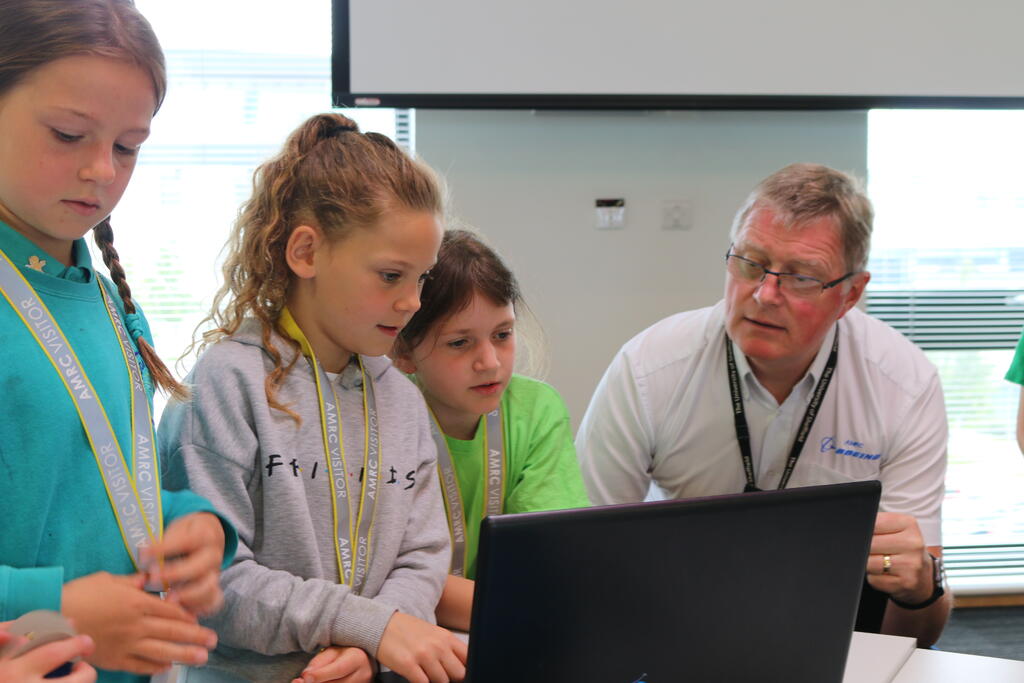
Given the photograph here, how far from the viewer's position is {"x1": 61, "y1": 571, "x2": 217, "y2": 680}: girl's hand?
1.03 m

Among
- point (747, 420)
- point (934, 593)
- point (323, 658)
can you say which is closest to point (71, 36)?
point (323, 658)

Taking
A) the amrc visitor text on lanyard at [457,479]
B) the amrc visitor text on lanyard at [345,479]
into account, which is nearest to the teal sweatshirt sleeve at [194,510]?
the amrc visitor text on lanyard at [345,479]

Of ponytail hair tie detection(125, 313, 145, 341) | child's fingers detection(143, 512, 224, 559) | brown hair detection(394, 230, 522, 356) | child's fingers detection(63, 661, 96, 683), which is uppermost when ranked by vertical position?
brown hair detection(394, 230, 522, 356)

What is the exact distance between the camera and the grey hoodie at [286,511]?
1.30 m

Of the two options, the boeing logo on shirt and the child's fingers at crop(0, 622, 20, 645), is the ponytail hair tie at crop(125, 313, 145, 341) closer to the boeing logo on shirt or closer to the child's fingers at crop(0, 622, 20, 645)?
the child's fingers at crop(0, 622, 20, 645)

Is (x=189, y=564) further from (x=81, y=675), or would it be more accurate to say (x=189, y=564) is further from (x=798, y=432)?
(x=798, y=432)

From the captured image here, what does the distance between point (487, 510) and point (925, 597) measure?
867 mm

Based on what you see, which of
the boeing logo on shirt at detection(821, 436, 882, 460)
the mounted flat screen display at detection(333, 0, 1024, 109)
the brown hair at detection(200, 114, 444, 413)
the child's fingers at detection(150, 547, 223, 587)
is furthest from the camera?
the mounted flat screen display at detection(333, 0, 1024, 109)

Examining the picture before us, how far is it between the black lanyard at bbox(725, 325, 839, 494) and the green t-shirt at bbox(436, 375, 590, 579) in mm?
550

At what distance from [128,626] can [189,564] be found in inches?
4.7

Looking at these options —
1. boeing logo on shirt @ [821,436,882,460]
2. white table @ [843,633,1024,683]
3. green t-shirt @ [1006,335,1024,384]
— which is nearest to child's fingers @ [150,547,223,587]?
white table @ [843,633,1024,683]

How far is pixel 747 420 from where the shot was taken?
223 cm

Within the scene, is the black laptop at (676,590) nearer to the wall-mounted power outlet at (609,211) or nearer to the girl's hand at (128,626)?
the girl's hand at (128,626)

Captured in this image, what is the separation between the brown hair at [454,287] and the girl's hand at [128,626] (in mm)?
770
